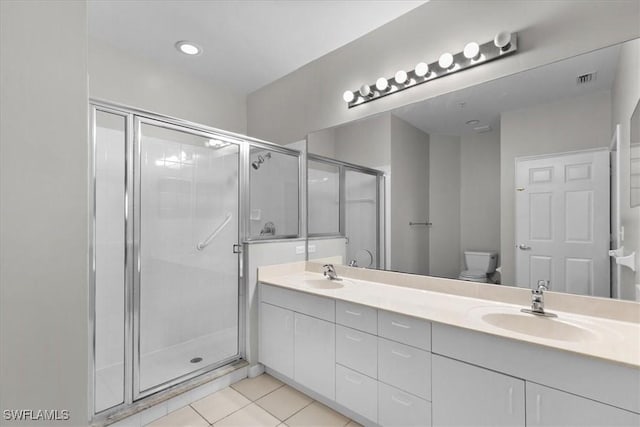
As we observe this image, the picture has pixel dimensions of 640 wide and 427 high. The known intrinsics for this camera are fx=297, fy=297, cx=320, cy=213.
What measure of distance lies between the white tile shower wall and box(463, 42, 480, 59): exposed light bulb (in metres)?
1.57

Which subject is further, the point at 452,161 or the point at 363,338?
the point at 452,161

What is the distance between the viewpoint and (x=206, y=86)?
9.58 feet

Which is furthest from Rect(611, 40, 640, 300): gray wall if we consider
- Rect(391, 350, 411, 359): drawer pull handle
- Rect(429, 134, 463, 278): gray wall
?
Rect(391, 350, 411, 359): drawer pull handle

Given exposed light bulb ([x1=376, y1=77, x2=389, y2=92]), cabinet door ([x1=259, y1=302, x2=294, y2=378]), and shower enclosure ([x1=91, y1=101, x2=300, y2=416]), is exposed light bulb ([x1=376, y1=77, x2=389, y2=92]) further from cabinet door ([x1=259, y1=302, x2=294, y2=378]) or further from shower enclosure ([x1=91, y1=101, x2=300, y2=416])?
cabinet door ([x1=259, y1=302, x2=294, y2=378])

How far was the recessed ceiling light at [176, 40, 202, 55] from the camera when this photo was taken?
7.64 ft

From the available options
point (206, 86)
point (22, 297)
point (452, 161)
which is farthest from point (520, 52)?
point (206, 86)

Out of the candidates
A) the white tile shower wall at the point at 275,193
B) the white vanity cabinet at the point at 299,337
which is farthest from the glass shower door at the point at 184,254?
the white vanity cabinet at the point at 299,337

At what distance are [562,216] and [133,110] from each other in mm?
2483

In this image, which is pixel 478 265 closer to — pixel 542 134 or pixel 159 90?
pixel 542 134

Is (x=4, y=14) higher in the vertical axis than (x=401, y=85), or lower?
lower

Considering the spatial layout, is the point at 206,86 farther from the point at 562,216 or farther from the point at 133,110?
the point at 562,216

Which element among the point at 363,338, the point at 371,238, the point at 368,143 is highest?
the point at 368,143

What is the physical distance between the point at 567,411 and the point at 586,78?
1.48 m

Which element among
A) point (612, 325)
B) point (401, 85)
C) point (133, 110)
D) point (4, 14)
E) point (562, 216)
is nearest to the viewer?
point (4, 14)
